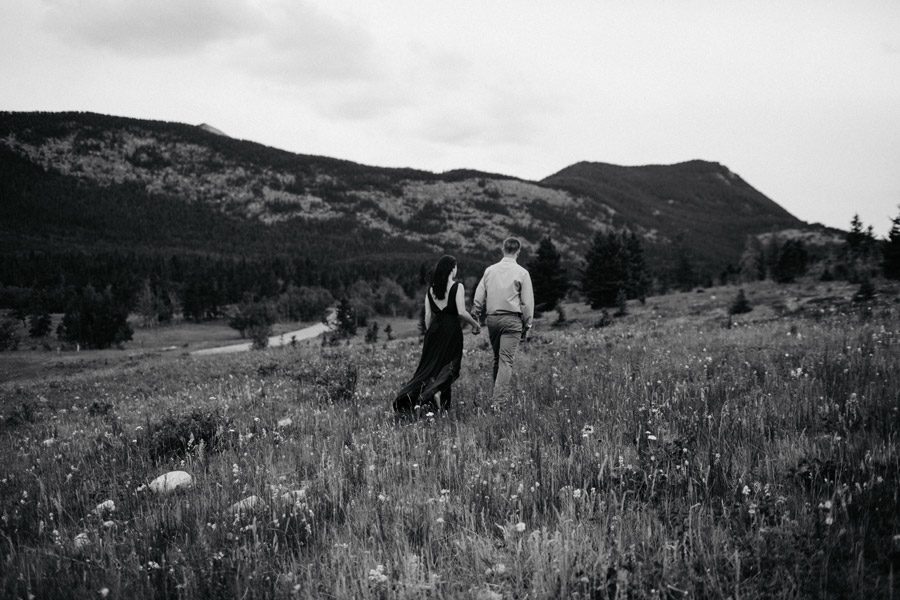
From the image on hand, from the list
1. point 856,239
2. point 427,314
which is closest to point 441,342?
point 427,314

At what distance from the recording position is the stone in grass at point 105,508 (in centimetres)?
386

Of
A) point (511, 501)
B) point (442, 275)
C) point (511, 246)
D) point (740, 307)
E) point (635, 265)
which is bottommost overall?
point (511, 501)

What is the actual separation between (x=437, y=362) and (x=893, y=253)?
37.9 m

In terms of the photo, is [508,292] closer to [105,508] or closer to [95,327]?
[105,508]

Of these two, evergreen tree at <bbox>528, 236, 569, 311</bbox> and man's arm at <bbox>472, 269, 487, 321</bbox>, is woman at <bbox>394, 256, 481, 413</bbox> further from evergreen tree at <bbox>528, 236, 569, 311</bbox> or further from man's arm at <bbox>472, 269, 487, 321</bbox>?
evergreen tree at <bbox>528, 236, 569, 311</bbox>

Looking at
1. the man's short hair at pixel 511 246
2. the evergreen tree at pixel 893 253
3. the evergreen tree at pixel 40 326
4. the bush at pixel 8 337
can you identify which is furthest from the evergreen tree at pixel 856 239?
the evergreen tree at pixel 40 326

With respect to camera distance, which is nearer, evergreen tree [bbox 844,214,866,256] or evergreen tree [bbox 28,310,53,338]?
evergreen tree [bbox 844,214,866,256]

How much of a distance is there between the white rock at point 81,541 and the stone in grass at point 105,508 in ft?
1.21

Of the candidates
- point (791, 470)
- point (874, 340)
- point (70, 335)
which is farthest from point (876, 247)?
point (70, 335)

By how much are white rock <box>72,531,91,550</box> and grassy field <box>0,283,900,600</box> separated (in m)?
0.02

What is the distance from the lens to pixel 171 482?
15.5 ft

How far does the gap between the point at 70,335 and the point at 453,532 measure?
124 m

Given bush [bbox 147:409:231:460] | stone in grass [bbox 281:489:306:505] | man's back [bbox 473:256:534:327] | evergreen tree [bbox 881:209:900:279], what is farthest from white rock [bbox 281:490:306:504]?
evergreen tree [bbox 881:209:900:279]

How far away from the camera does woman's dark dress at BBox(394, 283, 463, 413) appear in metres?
7.58
